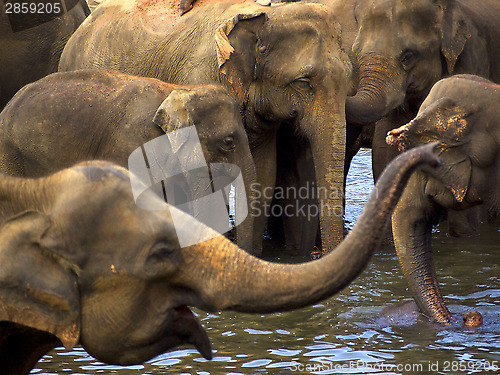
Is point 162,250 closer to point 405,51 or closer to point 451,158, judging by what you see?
point 451,158

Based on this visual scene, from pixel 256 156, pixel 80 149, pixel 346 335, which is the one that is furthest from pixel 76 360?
pixel 256 156

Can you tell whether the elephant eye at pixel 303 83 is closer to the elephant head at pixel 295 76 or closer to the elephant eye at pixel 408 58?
the elephant head at pixel 295 76

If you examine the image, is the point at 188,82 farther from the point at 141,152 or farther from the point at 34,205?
the point at 34,205

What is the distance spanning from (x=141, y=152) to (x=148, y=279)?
3.19 metres

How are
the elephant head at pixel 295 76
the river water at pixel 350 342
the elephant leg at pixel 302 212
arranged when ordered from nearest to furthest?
the river water at pixel 350 342, the elephant head at pixel 295 76, the elephant leg at pixel 302 212

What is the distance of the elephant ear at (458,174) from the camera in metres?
4.34

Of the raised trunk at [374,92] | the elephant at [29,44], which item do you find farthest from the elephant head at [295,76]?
the elephant at [29,44]

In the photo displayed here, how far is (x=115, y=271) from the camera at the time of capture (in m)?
2.61

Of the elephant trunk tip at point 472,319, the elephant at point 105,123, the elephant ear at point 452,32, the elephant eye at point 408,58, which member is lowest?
the elephant trunk tip at point 472,319

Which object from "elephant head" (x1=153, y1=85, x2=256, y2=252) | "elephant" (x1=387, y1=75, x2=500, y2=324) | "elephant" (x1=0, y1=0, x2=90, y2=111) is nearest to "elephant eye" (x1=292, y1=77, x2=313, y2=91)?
"elephant head" (x1=153, y1=85, x2=256, y2=252)

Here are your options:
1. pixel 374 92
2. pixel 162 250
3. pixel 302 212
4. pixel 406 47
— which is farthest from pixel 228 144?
pixel 162 250

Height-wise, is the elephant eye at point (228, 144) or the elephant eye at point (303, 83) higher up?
the elephant eye at point (303, 83)

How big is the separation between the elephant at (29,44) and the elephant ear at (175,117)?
3.07 m

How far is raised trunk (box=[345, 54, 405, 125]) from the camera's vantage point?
6.29m
